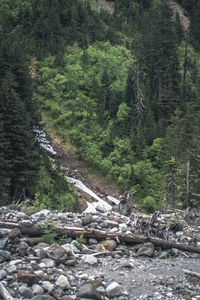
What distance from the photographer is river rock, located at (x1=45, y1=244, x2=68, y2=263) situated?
317 inches

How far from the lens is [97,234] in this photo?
405 inches

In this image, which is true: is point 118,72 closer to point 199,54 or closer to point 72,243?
point 199,54

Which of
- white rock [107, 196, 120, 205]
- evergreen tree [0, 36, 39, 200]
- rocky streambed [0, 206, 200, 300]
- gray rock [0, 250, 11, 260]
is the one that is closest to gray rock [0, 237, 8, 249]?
rocky streambed [0, 206, 200, 300]

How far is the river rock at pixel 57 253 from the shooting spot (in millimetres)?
8047

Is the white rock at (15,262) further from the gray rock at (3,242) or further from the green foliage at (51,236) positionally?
the green foliage at (51,236)

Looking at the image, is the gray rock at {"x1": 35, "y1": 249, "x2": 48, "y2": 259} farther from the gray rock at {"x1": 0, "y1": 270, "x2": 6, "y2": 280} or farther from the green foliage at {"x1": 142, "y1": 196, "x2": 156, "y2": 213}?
the green foliage at {"x1": 142, "y1": 196, "x2": 156, "y2": 213}

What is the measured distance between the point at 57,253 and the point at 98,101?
39.7 m

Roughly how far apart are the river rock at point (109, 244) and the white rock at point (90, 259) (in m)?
1.06

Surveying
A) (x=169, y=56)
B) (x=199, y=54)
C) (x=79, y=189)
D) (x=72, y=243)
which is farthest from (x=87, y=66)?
(x=72, y=243)

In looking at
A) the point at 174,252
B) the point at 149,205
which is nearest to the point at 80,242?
the point at 174,252

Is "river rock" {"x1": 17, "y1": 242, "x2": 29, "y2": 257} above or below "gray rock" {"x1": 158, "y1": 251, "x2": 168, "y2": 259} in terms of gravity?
above

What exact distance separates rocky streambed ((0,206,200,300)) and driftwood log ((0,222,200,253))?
1.2 inches

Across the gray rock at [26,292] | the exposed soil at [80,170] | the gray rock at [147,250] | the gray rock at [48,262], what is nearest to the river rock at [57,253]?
the gray rock at [48,262]

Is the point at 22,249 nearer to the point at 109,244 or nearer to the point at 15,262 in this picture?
the point at 15,262
